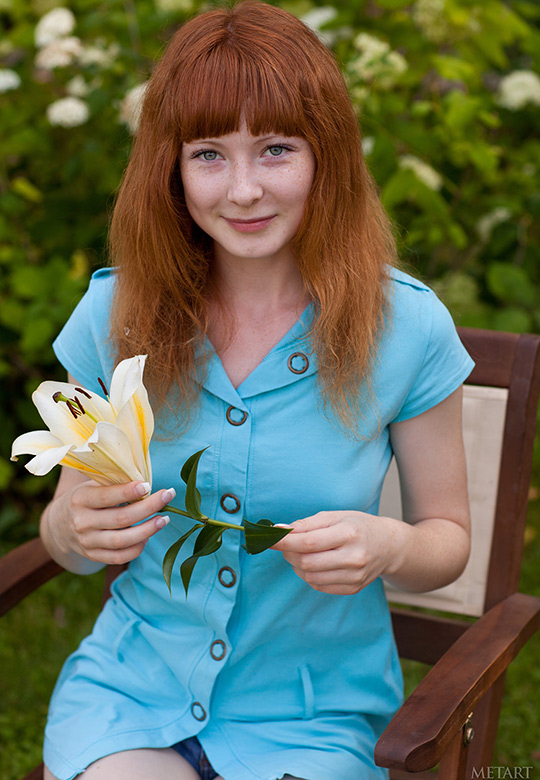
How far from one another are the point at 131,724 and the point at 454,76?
188cm

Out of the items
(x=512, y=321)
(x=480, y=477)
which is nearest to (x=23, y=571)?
(x=480, y=477)

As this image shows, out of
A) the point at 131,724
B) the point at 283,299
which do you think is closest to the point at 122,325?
the point at 283,299

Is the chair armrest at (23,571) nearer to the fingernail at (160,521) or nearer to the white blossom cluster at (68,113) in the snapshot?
the fingernail at (160,521)

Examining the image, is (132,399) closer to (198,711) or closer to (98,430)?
(98,430)

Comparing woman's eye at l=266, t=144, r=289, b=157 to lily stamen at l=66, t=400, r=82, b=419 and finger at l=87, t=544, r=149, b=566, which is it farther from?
finger at l=87, t=544, r=149, b=566

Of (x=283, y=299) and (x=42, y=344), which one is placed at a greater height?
(x=283, y=299)

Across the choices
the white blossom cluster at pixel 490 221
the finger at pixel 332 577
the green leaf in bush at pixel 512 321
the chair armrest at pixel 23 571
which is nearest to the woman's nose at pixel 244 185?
the finger at pixel 332 577

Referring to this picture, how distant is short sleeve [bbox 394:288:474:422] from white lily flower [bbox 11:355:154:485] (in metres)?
0.51

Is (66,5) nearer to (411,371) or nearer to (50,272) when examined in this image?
(50,272)

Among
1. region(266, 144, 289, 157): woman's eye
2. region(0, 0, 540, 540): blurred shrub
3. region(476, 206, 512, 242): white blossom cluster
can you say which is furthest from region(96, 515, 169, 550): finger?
region(476, 206, 512, 242): white blossom cluster

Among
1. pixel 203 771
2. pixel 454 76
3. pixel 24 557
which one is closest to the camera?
pixel 203 771

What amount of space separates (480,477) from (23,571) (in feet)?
2.98

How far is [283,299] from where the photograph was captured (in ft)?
5.15

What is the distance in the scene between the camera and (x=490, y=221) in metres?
2.99
